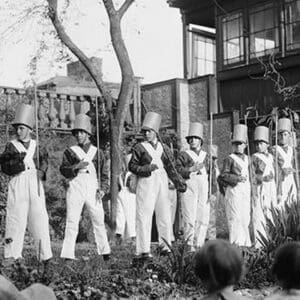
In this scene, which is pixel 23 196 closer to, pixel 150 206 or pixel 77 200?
pixel 77 200

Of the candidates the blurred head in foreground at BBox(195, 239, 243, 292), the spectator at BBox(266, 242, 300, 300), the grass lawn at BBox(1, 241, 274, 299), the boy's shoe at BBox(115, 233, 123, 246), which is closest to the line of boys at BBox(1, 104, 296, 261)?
the grass lawn at BBox(1, 241, 274, 299)

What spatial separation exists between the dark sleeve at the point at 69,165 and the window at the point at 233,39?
9.56 m

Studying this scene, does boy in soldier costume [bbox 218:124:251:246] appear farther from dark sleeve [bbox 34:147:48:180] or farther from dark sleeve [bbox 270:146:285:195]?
dark sleeve [bbox 34:147:48:180]

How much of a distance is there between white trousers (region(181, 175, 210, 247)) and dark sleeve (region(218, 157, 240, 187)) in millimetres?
283

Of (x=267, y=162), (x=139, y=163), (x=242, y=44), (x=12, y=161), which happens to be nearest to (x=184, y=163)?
(x=267, y=162)

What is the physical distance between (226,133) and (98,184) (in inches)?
270

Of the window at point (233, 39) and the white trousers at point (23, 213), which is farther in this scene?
the window at point (233, 39)

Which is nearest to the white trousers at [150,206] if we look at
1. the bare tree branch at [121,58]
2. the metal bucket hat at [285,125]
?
the metal bucket hat at [285,125]

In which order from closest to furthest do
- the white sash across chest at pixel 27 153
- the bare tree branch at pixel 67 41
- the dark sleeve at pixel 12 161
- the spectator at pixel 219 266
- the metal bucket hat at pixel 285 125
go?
the spectator at pixel 219 266 → the dark sleeve at pixel 12 161 → the white sash across chest at pixel 27 153 → the metal bucket hat at pixel 285 125 → the bare tree branch at pixel 67 41

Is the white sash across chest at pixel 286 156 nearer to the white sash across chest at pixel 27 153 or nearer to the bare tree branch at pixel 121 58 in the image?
the bare tree branch at pixel 121 58

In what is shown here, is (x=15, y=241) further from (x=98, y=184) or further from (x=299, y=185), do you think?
(x=299, y=185)

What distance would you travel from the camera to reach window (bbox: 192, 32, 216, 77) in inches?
850

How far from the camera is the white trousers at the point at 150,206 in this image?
10.3 metres

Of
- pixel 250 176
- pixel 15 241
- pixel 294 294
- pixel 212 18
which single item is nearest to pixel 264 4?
pixel 212 18
